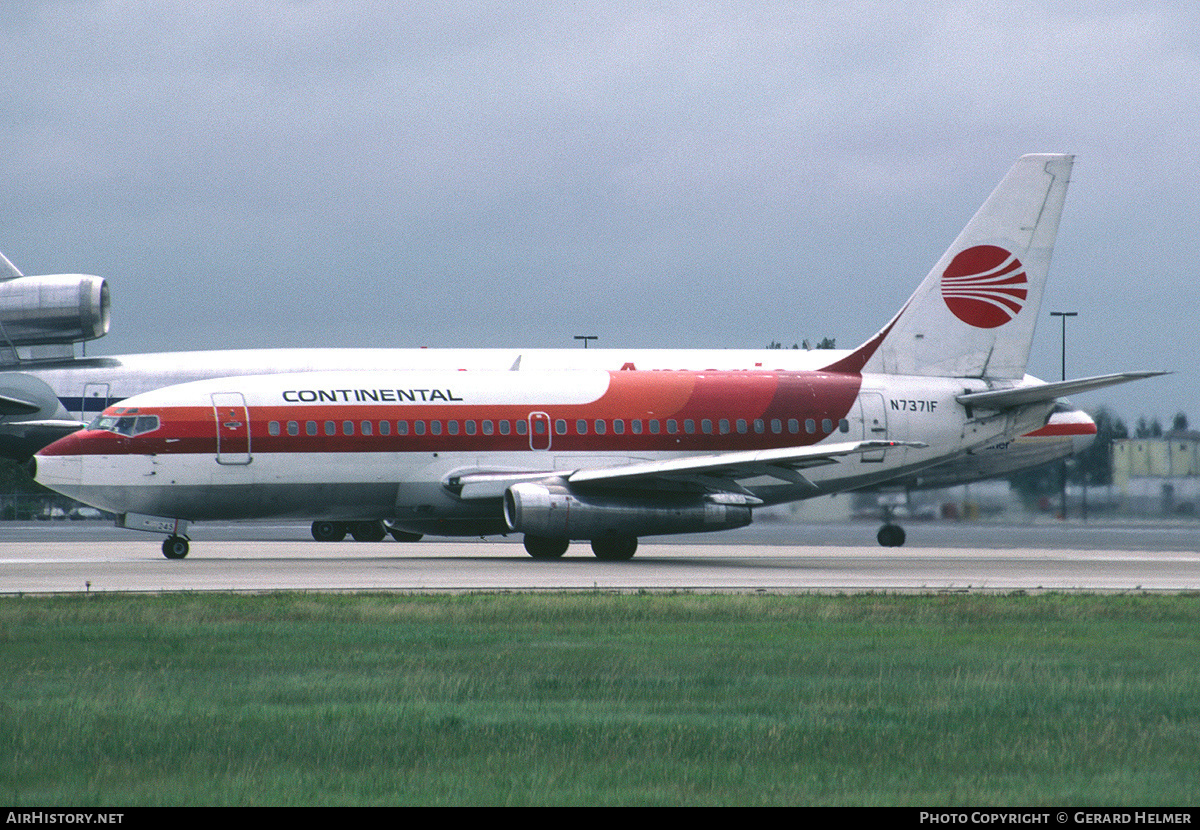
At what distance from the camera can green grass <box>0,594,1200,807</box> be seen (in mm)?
8367

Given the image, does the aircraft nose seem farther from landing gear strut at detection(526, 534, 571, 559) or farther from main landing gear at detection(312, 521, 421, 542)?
main landing gear at detection(312, 521, 421, 542)

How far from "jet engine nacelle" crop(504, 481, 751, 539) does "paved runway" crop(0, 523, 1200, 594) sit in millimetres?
750

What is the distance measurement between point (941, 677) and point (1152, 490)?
118ft

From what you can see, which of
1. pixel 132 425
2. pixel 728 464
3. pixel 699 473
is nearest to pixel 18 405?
pixel 132 425

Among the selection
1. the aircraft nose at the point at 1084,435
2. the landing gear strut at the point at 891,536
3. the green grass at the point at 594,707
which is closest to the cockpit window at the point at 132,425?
the green grass at the point at 594,707

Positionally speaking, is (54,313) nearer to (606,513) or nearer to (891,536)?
(606,513)

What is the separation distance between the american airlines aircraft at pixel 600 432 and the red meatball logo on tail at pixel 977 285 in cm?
→ 4

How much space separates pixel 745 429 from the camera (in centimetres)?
3356

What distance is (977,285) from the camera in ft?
117

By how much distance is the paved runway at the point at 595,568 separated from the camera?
2288 centimetres

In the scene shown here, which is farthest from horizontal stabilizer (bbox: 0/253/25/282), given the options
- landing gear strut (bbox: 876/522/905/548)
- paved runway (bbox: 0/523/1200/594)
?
landing gear strut (bbox: 876/522/905/548)

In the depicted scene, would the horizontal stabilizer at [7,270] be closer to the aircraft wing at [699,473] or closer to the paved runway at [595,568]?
the paved runway at [595,568]

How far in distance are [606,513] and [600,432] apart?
102 inches
